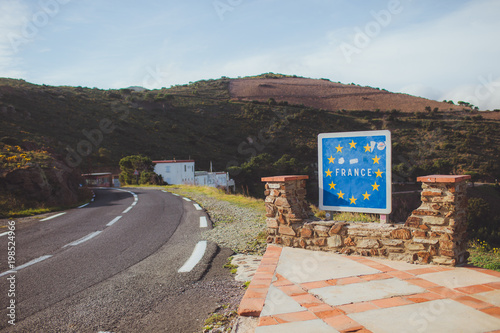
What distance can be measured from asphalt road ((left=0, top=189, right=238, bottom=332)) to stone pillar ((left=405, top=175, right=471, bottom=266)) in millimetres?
2832

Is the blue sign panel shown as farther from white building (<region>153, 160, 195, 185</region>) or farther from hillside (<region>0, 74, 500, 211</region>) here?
white building (<region>153, 160, 195, 185</region>)

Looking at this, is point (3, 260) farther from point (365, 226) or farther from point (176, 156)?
point (176, 156)

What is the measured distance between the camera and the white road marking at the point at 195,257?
4668mm

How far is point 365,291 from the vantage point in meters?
3.37

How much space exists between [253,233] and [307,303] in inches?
156

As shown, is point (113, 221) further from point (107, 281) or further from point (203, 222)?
point (107, 281)

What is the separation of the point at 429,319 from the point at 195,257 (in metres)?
3.57

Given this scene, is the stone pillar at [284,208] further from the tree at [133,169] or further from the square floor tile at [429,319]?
the tree at [133,169]

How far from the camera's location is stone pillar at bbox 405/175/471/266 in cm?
396

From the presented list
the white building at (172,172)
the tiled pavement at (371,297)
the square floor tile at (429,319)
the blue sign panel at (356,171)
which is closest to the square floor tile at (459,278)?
the tiled pavement at (371,297)

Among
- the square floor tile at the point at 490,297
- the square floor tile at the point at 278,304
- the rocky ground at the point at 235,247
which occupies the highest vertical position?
the square floor tile at the point at 490,297

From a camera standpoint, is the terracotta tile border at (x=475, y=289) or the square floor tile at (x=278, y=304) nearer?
the square floor tile at (x=278, y=304)

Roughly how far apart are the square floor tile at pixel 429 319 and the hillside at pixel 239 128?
1201 inches

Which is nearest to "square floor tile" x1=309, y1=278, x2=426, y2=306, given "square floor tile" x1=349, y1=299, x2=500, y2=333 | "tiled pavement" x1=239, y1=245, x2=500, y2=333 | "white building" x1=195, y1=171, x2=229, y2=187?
"tiled pavement" x1=239, y1=245, x2=500, y2=333
